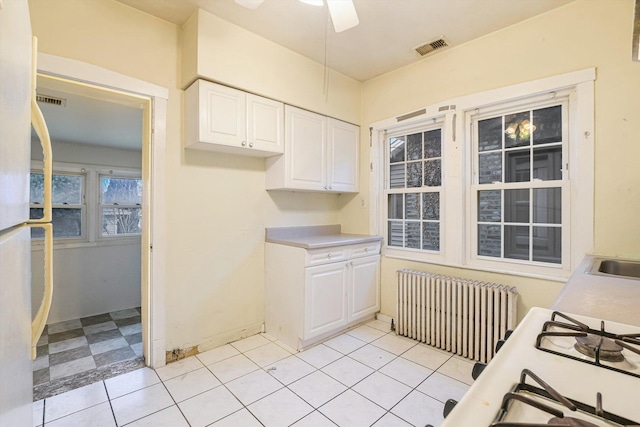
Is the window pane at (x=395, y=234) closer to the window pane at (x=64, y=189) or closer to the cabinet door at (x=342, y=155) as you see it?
the cabinet door at (x=342, y=155)

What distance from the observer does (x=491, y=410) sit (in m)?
0.54

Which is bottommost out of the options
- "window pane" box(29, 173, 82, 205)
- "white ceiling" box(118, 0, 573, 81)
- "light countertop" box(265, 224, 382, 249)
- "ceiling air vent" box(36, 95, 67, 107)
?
"light countertop" box(265, 224, 382, 249)

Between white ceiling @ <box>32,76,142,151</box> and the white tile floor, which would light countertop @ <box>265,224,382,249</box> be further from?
white ceiling @ <box>32,76,142,151</box>

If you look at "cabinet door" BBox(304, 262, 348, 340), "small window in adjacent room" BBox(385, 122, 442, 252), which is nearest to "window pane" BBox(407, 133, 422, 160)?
"small window in adjacent room" BBox(385, 122, 442, 252)

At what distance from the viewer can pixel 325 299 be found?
268cm

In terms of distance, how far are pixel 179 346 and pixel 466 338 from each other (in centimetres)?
237

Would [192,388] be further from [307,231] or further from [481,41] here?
[481,41]

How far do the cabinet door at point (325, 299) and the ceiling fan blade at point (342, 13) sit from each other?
1.82 m

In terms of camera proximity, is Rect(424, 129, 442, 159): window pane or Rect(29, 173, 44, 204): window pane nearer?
Rect(424, 129, 442, 159): window pane

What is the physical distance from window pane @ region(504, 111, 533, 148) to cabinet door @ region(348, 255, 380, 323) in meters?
1.65

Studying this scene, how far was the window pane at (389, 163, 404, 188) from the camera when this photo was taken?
10.6ft

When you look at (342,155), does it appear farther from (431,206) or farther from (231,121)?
(231,121)

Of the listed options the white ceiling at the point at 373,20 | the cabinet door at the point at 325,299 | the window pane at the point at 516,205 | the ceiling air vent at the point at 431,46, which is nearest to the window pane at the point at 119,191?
the white ceiling at the point at 373,20

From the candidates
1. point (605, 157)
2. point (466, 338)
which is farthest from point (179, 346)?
point (605, 157)
